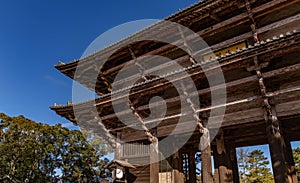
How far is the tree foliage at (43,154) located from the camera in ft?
80.8

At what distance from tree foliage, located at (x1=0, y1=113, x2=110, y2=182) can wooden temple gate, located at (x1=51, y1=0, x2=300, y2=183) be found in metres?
17.0

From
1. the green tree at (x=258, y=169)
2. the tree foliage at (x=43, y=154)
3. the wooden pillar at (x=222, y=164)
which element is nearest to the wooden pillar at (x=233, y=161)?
the wooden pillar at (x=222, y=164)

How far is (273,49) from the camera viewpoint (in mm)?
6160

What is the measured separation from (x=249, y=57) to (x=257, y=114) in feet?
6.66

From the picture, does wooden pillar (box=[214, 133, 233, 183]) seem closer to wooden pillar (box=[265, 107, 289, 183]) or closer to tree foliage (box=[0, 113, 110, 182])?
wooden pillar (box=[265, 107, 289, 183])

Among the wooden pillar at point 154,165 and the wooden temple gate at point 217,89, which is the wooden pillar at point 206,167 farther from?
the wooden pillar at point 154,165

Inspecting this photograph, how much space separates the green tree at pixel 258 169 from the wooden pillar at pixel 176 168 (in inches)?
716

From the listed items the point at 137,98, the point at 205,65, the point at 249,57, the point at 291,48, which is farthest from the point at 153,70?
the point at 291,48

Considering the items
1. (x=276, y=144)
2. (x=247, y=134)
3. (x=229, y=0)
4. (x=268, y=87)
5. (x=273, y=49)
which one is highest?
(x=229, y=0)

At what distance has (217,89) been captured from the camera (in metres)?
7.62

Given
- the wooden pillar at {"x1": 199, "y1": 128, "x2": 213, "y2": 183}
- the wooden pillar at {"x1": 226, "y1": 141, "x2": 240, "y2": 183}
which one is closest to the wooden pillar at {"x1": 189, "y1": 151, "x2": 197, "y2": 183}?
the wooden pillar at {"x1": 226, "y1": 141, "x2": 240, "y2": 183}

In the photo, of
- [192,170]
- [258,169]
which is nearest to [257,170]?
[258,169]

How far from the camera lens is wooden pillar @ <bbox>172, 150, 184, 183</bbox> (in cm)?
→ 963

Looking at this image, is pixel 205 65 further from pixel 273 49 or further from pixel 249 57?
pixel 273 49
